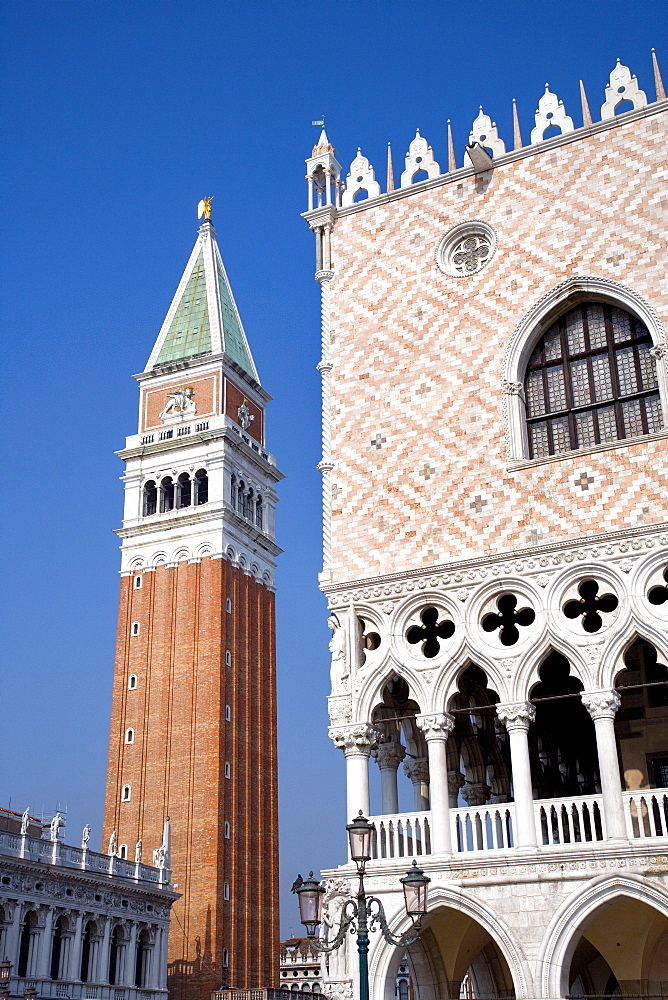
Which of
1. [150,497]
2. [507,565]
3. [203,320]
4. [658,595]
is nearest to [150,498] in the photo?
[150,497]

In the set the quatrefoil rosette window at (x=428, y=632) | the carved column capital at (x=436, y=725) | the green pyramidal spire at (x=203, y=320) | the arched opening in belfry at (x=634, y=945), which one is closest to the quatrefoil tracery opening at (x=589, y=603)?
the quatrefoil rosette window at (x=428, y=632)

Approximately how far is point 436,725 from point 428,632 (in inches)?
65.4

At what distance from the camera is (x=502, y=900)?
16.8m

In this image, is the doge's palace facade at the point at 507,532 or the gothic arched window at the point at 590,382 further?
the gothic arched window at the point at 590,382

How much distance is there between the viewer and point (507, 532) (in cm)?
1877

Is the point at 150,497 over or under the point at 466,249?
over

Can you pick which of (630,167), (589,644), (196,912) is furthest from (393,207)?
(196,912)

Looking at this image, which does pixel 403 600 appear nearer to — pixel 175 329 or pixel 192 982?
pixel 192 982

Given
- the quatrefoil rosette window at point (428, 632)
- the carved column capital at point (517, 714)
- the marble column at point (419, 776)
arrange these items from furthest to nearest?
the marble column at point (419, 776) < the quatrefoil rosette window at point (428, 632) < the carved column capital at point (517, 714)

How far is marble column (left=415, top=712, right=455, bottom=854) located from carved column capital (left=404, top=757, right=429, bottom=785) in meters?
3.24

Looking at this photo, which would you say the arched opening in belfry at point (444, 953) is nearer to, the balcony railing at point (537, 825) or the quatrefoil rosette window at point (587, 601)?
the balcony railing at point (537, 825)

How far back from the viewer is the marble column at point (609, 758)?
16.5 m

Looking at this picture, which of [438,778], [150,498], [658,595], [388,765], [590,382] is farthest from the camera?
[150,498]

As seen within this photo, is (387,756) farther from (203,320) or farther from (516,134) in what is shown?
(203,320)
